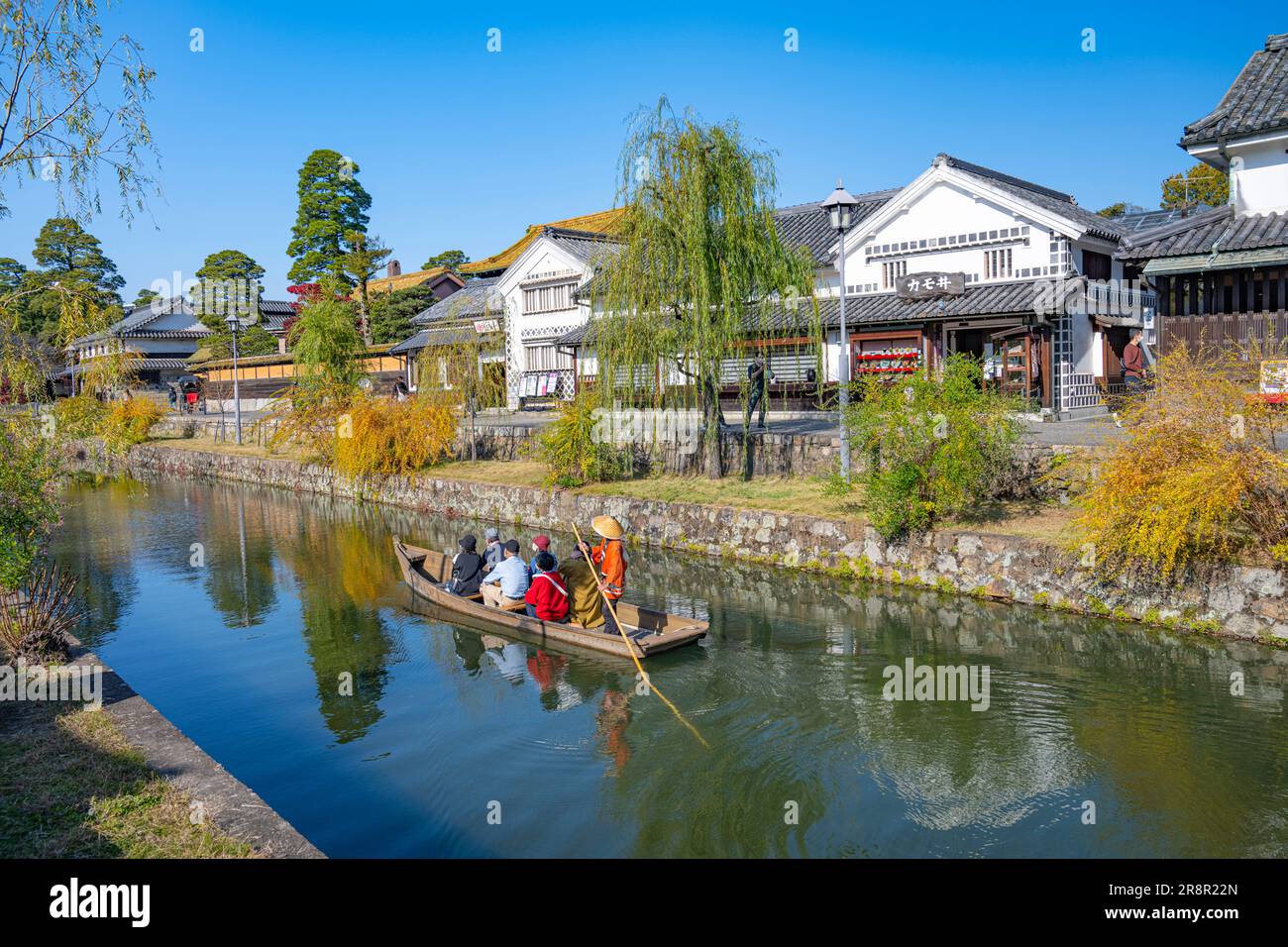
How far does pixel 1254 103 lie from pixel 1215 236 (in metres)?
2.47

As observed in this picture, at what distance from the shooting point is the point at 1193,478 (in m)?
10.8

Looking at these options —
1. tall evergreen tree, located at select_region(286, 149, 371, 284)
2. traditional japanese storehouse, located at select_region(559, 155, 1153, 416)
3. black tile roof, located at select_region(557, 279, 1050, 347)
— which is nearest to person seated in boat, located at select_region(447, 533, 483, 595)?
black tile roof, located at select_region(557, 279, 1050, 347)

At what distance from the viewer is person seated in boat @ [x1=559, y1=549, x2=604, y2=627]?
12.3 metres

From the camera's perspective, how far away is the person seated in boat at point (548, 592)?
1214cm

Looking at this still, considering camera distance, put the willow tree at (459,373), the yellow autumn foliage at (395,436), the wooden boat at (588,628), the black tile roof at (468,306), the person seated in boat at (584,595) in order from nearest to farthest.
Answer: the wooden boat at (588,628)
the person seated in boat at (584,595)
the yellow autumn foliage at (395,436)
the willow tree at (459,373)
the black tile roof at (468,306)

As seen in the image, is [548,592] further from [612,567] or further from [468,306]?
[468,306]

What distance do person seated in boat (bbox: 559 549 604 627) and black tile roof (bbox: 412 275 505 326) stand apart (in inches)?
985

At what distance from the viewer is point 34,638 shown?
9359mm

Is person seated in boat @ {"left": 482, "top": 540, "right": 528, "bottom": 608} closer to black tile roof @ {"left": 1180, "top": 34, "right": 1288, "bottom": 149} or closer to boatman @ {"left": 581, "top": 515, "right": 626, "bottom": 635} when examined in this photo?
boatman @ {"left": 581, "top": 515, "right": 626, "bottom": 635}

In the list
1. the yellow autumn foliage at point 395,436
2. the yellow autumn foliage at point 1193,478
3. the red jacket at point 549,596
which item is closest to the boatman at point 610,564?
the red jacket at point 549,596

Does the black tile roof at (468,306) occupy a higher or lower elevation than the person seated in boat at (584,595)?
higher

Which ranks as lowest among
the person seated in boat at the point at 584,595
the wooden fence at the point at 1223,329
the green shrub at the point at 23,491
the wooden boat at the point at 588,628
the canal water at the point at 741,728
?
the canal water at the point at 741,728

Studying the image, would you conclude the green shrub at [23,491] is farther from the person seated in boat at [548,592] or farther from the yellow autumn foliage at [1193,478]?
the yellow autumn foliage at [1193,478]

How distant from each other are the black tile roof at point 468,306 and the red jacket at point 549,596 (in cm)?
2525
